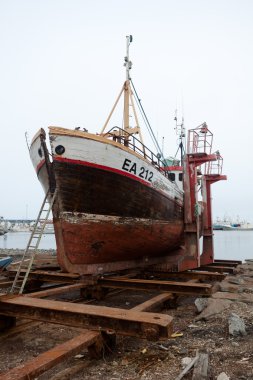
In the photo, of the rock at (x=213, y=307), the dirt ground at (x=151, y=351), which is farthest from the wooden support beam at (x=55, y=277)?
the rock at (x=213, y=307)

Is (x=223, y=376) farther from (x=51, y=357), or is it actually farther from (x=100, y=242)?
(x=100, y=242)

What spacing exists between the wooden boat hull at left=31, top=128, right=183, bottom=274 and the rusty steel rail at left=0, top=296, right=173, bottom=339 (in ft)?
7.31

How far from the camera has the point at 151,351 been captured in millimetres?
4359

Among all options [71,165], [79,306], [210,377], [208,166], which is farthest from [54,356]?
[208,166]

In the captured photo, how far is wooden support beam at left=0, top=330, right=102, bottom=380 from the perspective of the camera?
300 cm

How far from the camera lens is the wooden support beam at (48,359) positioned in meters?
3.00

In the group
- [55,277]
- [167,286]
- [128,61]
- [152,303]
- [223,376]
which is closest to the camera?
[223,376]

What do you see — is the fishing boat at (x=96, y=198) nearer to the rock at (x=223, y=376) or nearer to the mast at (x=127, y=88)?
the mast at (x=127, y=88)

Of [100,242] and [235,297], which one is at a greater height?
[100,242]

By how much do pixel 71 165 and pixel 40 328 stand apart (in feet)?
11.0

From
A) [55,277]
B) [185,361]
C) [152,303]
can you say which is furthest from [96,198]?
[185,361]

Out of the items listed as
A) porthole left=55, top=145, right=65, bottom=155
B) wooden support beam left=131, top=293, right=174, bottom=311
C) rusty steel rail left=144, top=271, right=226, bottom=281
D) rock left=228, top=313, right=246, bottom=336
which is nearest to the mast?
porthole left=55, top=145, right=65, bottom=155

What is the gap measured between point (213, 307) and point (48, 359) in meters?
3.61

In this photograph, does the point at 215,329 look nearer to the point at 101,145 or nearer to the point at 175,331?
the point at 175,331
